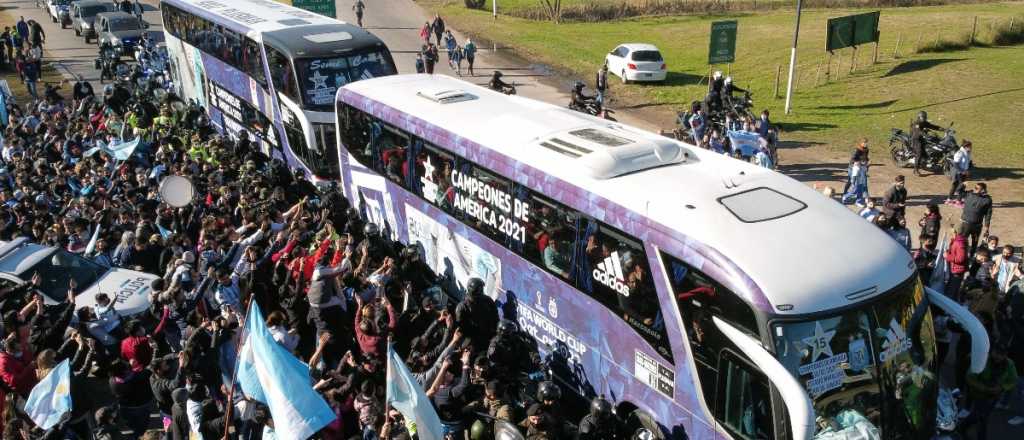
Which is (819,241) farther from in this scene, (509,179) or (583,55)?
(583,55)

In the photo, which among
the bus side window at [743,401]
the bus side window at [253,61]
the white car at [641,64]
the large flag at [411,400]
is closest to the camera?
the bus side window at [743,401]

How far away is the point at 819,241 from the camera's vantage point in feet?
24.3

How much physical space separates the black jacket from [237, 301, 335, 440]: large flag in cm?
1273

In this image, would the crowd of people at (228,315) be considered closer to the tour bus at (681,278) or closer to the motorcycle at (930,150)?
the tour bus at (681,278)

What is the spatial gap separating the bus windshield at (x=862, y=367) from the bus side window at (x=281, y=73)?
13.2 meters

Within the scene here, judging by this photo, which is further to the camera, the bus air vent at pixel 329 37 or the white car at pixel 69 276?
the bus air vent at pixel 329 37

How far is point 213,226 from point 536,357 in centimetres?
570

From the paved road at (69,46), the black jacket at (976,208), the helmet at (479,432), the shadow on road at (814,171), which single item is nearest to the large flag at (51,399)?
the helmet at (479,432)

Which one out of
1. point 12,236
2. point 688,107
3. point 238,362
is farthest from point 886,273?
point 688,107

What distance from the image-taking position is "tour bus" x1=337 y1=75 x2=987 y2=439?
6836 millimetres

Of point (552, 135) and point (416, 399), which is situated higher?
point (552, 135)

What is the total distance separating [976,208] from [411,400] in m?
12.1

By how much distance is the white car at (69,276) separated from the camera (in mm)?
12062

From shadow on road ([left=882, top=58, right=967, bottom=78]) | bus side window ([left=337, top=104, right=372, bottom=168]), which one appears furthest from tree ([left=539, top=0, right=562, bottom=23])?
bus side window ([left=337, top=104, right=372, bottom=168])
